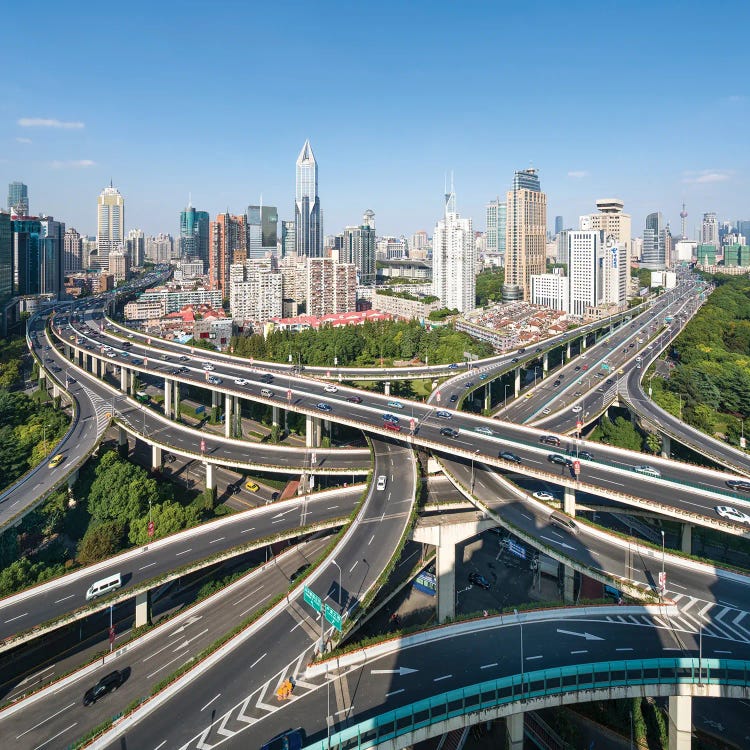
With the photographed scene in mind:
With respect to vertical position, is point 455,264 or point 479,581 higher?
point 455,264

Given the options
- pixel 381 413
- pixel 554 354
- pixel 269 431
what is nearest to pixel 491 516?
pixel 381 413

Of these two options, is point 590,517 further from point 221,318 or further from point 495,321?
point 221,318

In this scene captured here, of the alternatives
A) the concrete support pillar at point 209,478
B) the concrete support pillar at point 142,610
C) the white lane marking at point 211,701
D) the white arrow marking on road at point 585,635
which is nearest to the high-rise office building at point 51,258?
the concrete support pillar at point 209,478

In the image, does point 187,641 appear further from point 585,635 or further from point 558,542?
point 558,542

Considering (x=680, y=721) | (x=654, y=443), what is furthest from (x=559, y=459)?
(x=654, y=443)

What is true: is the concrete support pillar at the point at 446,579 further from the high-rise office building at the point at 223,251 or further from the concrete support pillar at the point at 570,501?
the high-rise office building at the point at 223,251

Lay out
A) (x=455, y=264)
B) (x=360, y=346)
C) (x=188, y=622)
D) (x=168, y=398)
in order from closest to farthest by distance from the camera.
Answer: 1. (x=188, y=622)
2. (x=168, y=398)
3. (x=360, y=346)
4. (x=455, y=264)
